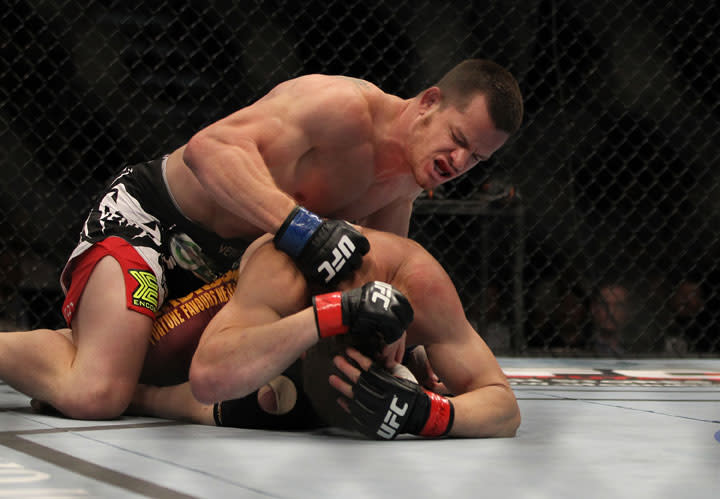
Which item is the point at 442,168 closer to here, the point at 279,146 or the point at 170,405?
the point at 279,146

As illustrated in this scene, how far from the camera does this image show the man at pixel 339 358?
123 cm

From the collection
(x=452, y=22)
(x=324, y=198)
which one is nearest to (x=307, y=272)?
(x=324, y=198)

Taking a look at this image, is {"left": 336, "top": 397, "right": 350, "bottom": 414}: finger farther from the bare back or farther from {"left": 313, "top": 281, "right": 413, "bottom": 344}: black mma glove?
the bare back

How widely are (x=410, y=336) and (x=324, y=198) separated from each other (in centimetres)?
38

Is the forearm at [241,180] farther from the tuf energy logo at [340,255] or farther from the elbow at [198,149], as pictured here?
the tuf energy logo at [340,255]

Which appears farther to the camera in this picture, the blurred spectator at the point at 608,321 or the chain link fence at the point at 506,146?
the blurred spectator at the point at 608,321

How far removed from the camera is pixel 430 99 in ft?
5.13

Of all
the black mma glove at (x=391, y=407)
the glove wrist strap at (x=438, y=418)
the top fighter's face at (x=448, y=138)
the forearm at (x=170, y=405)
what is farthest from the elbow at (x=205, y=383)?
the top fighter's face at (x=448, y=138)

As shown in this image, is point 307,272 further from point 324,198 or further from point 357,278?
point 324,198

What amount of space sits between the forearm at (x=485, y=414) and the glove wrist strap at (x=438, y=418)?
0.05 feet

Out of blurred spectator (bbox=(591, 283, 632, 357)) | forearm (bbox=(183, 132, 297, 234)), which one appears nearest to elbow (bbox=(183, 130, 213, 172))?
forearm (bbox=(183, 132, 297, 234))

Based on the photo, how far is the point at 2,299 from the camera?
9.12ft

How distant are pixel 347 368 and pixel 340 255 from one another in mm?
172

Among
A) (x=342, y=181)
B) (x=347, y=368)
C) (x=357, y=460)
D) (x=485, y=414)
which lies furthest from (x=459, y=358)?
(x=342, y=181)
